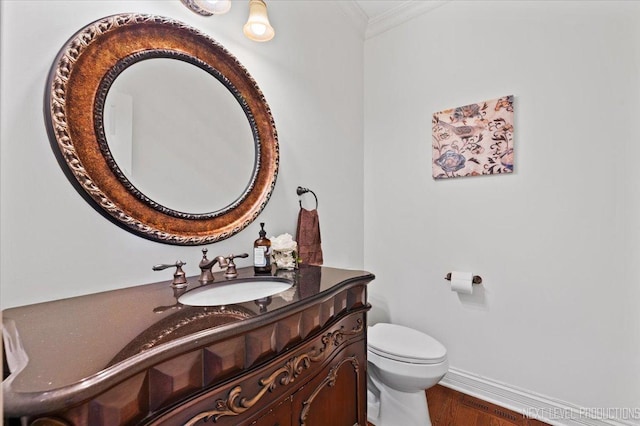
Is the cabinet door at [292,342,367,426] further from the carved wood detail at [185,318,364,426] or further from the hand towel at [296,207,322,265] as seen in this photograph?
the hand towel at [296,207,322,265]

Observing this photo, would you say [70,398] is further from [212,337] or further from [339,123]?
[339,123]

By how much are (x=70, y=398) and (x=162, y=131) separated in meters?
0.97

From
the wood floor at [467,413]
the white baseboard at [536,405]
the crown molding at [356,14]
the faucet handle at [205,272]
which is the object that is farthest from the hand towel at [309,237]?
the crown molding at [356,14]

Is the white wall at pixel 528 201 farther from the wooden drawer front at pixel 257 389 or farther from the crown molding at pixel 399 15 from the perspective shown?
the wooden drawer front at pixel 257 389

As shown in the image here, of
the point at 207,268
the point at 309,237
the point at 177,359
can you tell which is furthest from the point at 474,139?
the point at 177,359

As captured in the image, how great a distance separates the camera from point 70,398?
442 millimetres

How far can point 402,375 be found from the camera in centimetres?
148

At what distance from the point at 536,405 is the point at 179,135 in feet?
7.71

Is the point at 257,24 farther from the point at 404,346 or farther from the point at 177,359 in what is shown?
the point at 404,346

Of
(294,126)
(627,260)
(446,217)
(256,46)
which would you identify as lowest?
(627,260)

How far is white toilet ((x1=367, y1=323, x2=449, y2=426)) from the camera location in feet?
4.81

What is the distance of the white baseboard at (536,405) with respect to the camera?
151 cm

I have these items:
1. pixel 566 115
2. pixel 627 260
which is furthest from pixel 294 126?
pixel 627 260

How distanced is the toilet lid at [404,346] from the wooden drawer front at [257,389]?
60 cm
